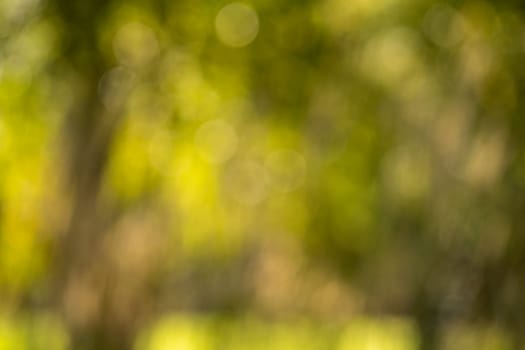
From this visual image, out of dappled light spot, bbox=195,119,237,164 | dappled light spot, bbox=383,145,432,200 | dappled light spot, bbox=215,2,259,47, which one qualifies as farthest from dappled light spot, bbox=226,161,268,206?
dappled light spot, bbox=215,2,259,47

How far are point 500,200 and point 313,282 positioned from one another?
270cm

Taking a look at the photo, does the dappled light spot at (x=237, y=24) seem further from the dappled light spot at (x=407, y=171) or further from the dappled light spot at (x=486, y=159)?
the dappled light spot at (x=407, y=171)

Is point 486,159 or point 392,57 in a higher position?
point 486,159

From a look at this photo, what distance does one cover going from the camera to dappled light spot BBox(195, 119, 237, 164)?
2.93 meters

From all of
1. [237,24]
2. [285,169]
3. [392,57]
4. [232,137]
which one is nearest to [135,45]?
[237,24]

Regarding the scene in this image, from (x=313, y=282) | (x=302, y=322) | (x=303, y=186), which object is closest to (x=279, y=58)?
(x=303, y=186)

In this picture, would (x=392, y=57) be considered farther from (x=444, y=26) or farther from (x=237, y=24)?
(x=237, y=24)

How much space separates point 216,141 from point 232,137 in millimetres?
208

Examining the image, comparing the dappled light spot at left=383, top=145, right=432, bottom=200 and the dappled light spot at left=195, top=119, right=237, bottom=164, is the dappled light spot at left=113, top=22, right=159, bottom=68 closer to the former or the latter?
the dappled light spot at left=195, top=119, right=237, bottom=164

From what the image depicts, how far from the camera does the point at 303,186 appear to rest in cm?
373

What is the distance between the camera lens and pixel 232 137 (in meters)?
3.45

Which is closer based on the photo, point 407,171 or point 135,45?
point 135,45

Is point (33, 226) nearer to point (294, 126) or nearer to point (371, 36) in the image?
point (294, 126)

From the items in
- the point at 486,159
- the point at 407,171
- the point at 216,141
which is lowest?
the point at 407,171
